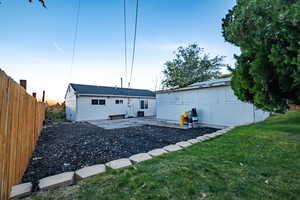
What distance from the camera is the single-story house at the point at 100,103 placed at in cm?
1161

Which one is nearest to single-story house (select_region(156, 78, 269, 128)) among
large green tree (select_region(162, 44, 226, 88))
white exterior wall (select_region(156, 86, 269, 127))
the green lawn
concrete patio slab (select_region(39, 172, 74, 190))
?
white exterior wall (select_region(156, 86, 269, 127))

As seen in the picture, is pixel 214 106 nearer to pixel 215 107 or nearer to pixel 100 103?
pixel 215 107

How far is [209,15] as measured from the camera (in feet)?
24.3

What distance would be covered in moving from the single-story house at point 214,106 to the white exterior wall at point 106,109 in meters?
5.97

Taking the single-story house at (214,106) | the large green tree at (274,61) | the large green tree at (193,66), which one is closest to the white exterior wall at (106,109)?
the large green tree at (193,66)

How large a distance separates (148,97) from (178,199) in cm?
1470

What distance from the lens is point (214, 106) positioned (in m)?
7.46

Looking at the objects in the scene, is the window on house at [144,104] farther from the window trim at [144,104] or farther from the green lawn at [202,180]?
the green lawn at [202,180]

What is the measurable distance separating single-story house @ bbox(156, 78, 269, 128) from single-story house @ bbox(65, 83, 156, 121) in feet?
19.6

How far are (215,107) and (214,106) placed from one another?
73mm

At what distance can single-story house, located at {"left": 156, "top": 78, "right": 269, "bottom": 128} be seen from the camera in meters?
6.58

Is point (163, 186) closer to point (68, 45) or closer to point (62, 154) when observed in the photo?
point (62, 154)

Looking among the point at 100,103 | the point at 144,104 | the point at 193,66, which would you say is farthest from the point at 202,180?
the point at 193,66

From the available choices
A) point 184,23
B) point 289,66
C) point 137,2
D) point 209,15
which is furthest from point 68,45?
point 289,66
